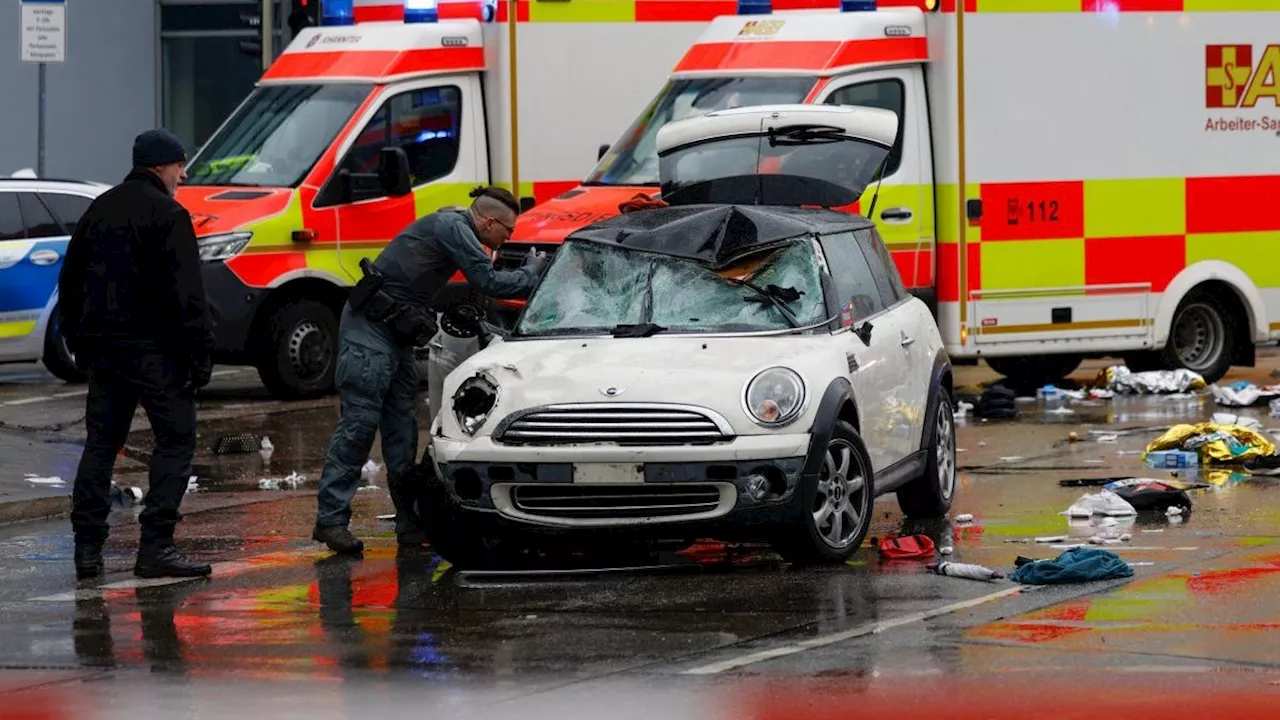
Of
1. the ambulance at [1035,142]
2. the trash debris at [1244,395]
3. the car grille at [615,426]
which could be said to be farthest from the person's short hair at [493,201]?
the trash debris at [1244,395]

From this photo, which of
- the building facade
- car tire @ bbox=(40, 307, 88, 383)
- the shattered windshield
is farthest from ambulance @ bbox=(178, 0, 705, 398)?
the building facade

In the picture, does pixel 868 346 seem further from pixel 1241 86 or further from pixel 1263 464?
pixel 1241 86

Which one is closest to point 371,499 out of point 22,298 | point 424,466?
point 424,466

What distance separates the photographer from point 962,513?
11.1 meters

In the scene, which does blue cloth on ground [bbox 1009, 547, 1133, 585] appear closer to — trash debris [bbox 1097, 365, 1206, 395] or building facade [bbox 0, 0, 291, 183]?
trash debris [bbox 1097, 365, 1206, 395]

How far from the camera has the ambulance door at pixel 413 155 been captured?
1728cm

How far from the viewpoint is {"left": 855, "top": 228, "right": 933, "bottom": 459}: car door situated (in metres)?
10.5

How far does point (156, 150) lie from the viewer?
966 centimetres

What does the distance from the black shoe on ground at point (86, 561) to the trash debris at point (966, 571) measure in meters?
3.26

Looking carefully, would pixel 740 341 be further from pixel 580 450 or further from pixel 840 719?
pixel 840 719

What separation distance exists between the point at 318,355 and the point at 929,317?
7065 mm

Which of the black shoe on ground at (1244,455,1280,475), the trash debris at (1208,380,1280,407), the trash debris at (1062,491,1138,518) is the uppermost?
the trash debris at (1208,380,1280,407)

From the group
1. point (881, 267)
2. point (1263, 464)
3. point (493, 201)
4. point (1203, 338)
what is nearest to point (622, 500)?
point (493, 201)

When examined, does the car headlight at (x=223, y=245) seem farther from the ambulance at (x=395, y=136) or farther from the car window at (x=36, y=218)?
the car window at (x=36, y=218)
